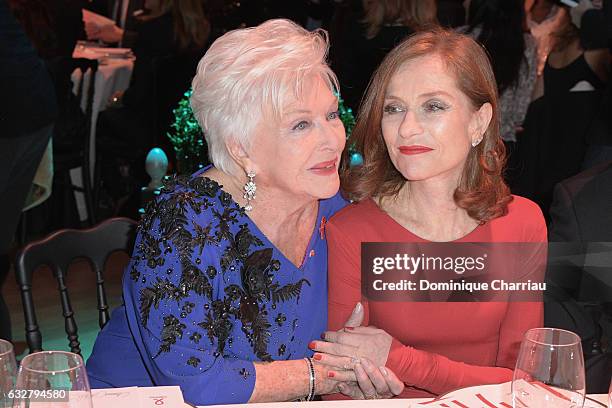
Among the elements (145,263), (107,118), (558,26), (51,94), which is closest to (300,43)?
(145,263)

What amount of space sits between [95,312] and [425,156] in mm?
2866

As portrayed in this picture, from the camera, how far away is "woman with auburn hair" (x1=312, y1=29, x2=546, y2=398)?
212 centimetres

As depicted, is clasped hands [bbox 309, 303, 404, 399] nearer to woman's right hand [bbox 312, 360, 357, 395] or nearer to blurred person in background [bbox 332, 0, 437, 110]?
woman's right hand [bbox 312, 360, 357, 395]

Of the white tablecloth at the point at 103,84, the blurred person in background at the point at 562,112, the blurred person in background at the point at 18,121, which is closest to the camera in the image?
the blurred person in background at the point at 18,121

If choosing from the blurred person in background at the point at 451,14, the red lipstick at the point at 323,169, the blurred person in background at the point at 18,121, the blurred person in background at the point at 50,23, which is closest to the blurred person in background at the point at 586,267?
the red lipstick at the point at 323,169

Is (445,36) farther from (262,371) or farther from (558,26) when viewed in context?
(558,26)

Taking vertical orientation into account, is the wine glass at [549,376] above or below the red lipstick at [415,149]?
below

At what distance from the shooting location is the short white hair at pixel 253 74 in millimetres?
2004

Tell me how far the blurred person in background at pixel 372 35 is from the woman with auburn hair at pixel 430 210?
2097 mm

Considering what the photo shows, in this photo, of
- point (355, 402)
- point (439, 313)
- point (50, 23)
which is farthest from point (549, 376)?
point (50, 23)

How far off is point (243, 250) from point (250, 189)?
157 millimetres

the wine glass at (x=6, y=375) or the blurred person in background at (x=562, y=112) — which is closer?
the wine glass at (x=6, y=375)

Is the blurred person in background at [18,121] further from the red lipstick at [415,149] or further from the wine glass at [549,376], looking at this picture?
the wine glass at [549,376]

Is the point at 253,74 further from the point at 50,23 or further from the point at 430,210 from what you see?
the point at 50,23
